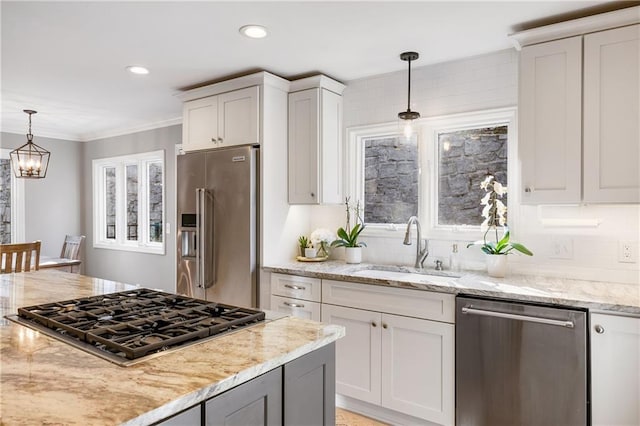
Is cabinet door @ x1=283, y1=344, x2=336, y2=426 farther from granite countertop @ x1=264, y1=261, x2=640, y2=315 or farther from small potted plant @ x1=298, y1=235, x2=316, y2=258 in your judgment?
small potted plant @ x1=298, y1=235, x2=316, y2=258

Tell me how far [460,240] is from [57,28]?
282 centimetres

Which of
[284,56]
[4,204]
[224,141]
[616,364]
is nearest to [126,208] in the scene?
[4,204]

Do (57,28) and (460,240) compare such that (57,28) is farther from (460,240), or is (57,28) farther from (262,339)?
(460,240)

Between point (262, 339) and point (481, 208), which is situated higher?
point (481, 208)

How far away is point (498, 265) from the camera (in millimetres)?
2561

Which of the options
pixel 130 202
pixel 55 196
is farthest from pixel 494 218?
pixel 55 196

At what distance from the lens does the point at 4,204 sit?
5.39m

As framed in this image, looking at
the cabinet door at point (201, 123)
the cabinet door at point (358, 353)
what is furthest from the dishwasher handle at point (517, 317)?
the cabinet door at point (201, 123)

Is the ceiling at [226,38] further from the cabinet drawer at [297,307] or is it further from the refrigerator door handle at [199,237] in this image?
the cabinet drawer at [297,307]

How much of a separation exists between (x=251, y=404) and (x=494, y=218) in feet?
6.92

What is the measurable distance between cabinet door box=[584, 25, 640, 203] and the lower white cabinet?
1105 millimetres

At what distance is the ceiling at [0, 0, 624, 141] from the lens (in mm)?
2145

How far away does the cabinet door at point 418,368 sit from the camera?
2350 millimetres

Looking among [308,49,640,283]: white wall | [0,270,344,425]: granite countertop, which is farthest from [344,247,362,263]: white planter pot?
[0,270,344,425]: granite countertop
